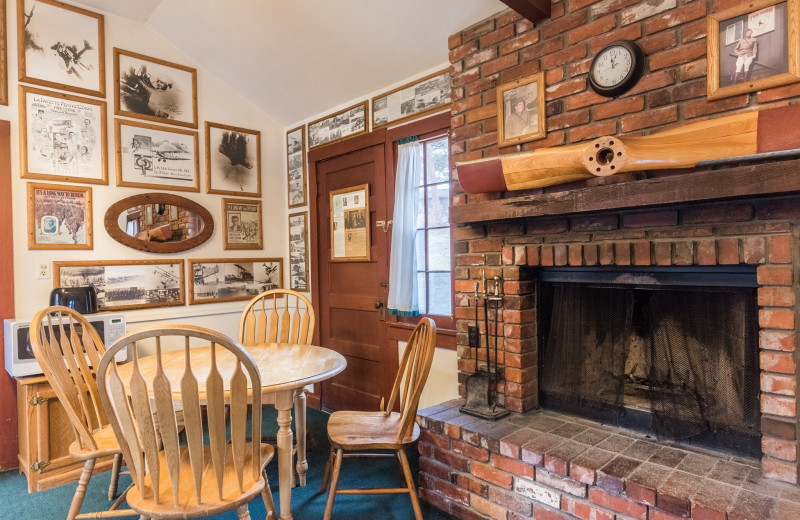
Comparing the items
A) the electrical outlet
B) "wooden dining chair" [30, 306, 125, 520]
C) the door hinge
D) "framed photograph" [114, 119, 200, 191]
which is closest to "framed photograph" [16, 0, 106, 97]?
"framed photograph" [114, 119, 200, 191]

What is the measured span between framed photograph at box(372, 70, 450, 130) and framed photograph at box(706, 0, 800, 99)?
138 cm

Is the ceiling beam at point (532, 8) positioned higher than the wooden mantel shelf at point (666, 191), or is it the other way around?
the ceiling beam at point (532, 8)

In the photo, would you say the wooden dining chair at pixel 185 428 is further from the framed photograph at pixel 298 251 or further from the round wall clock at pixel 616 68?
the framed photograph at pixel 298 251

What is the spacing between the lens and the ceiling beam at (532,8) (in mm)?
1869

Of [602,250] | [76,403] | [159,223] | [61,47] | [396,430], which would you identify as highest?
[61,47]

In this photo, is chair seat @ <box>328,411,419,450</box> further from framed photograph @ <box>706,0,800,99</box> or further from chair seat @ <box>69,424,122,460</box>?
framed photograph @ <box>706,0,800,99</box>

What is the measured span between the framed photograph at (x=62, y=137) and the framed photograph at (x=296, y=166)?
1.34 metres

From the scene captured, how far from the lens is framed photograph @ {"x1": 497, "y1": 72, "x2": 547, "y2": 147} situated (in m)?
2.03

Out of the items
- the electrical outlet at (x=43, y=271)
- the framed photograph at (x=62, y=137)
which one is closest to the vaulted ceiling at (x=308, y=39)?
the framed photograph at (x=62, y=137)

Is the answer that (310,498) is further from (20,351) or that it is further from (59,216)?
(59,216)

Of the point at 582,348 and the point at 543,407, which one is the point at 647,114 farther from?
the point at 543,407

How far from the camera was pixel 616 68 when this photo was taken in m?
1.79

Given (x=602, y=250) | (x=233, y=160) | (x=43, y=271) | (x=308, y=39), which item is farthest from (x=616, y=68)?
(x=43, y=271)

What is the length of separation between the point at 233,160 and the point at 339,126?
929 mm
